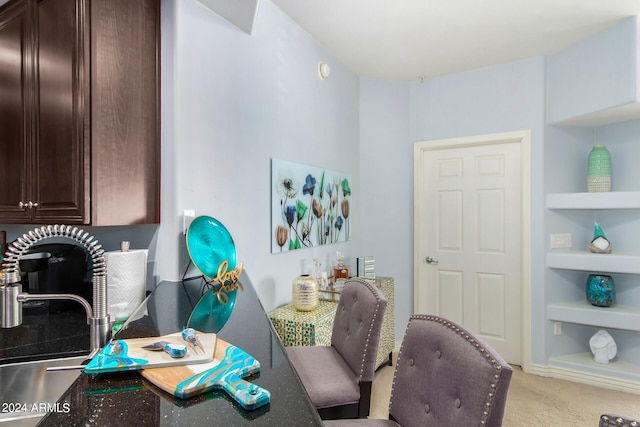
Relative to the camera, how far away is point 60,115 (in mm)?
1584

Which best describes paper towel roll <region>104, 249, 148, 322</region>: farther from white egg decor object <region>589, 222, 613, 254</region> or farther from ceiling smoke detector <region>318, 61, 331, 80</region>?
white egg decor object <region>589, 222, 613, 254</region>

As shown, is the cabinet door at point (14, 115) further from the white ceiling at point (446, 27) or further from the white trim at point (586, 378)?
the white trim at point (586, 378)

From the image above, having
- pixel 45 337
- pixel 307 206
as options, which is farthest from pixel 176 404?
pixel 307 206

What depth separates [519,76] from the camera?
3205 millimetres

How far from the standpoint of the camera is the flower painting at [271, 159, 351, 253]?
Result: 2375 mm

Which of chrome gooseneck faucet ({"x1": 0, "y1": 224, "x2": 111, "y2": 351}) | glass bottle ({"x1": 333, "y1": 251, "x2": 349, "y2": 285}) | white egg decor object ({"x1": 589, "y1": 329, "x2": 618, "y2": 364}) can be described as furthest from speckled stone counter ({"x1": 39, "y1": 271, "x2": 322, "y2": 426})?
white egg decor object ({"x1": 589, "y1": 329, "x2": 618, "y2": 364})

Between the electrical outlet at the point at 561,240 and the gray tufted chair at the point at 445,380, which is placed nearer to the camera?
the gray tufted chair at the point at 445,380

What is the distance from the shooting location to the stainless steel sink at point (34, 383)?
42.8 inches

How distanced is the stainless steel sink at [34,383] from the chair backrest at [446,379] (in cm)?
102

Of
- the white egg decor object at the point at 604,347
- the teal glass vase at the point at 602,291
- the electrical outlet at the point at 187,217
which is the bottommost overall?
the white egg decor object at the point at 604,347

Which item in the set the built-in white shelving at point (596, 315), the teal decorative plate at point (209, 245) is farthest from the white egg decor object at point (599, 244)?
the teal decorative plate at point (209, 245)

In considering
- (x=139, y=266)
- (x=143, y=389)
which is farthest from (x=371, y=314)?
(x=139, y=266)

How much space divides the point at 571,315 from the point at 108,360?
11.1 feet

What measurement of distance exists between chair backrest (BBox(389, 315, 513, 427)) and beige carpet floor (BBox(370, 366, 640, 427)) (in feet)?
4.94
